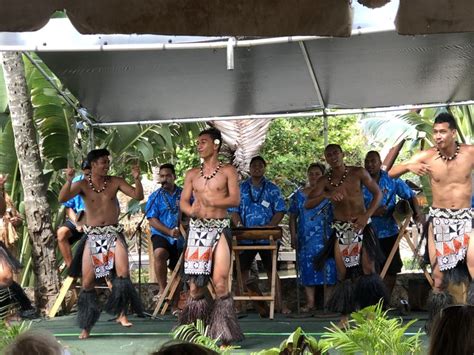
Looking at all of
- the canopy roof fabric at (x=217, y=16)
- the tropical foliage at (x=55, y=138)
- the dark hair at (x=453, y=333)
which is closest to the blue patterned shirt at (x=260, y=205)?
the tropical foliage at (x=55, y=138)

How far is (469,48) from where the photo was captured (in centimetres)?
673

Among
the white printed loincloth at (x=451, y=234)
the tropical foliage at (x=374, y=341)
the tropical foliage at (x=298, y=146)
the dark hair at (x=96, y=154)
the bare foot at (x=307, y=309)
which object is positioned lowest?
the tropical foliage at (x=374, y=341)

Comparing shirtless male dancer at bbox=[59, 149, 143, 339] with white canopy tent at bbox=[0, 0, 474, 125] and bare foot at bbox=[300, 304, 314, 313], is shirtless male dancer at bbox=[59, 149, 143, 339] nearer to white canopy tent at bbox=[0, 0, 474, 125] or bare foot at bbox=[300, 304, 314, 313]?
white canopy tent at bbox=[0, 0, 474, 125]

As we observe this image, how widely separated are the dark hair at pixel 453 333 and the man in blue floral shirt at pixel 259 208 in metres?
6.32

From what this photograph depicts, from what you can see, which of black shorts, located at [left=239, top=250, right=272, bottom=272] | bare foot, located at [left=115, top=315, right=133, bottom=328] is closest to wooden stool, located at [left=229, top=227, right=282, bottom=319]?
black shorts, located at [left=239, top=250, right=272, bottom=272]

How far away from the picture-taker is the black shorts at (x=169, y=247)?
8.68 meters

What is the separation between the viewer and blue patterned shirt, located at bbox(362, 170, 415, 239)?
8258 millimetres

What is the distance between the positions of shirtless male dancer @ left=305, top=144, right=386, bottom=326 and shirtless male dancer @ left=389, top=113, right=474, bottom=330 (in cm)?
81

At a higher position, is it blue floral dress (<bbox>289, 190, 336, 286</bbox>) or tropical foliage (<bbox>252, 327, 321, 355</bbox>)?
blue floral dress (<bbox>289, 190, 336, 286</bbox>)

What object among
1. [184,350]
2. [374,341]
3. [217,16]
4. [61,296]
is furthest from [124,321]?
[184,350]

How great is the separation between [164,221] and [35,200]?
4.20ft

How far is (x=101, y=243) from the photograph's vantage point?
276 inches

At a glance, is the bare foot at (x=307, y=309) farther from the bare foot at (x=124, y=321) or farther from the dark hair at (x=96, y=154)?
the dark hair at (x=96, y=154)

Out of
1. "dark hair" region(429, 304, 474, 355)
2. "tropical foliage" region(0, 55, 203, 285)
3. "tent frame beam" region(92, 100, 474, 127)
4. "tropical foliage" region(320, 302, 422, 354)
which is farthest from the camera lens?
"tropical foliage" region(0, 55, 203, 285)
